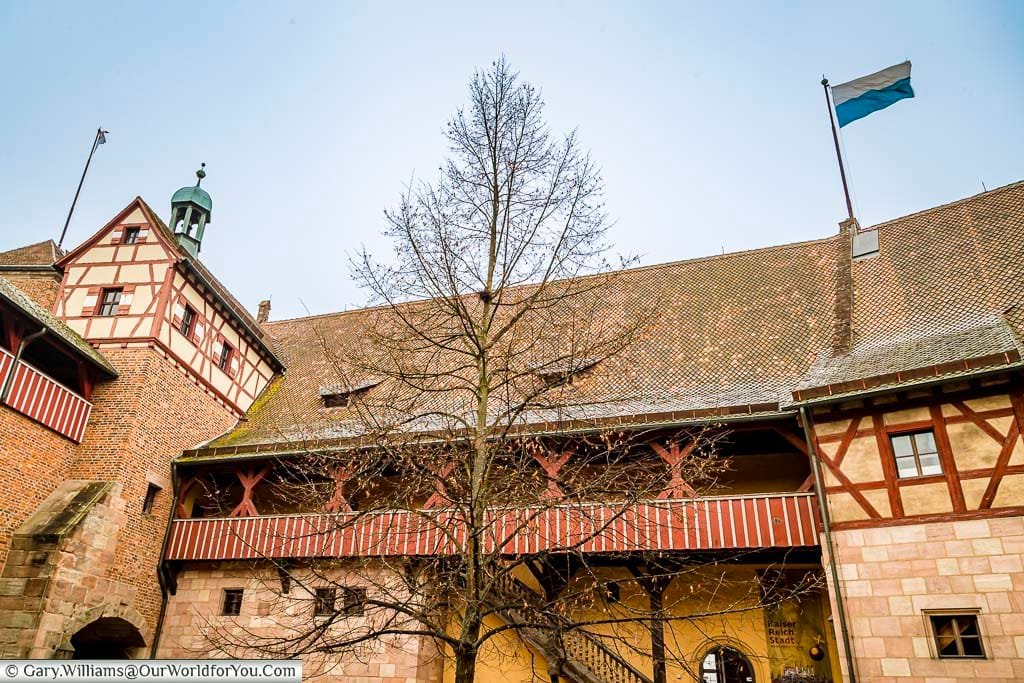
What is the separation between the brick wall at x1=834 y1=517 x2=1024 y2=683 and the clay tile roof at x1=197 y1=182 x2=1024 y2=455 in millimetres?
2065

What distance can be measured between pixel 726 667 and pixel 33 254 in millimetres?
18582

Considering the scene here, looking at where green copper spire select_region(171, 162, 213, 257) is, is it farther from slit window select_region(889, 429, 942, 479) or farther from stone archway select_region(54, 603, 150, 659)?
slit window select_region(889, 429, 942, 479)

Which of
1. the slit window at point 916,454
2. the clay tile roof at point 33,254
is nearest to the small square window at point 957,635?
the slit window at point 916,454

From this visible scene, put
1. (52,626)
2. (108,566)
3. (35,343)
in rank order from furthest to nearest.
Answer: (35,343) → (108,566) → (52,626)

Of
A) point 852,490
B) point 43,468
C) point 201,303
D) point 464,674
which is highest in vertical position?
point 201,303

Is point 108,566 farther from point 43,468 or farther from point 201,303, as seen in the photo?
point 201,303

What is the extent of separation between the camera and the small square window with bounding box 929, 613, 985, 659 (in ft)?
29.5

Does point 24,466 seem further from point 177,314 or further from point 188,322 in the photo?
point 188,322

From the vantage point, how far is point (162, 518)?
14.8 m

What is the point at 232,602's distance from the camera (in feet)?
47.6

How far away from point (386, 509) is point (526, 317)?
2811 mm

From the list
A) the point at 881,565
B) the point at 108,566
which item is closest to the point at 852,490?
the point at 881,565

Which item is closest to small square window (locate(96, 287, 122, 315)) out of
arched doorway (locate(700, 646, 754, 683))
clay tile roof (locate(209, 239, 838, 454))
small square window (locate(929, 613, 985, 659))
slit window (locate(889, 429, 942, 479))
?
clay tile roof (locate(209, 239, 838, 454))

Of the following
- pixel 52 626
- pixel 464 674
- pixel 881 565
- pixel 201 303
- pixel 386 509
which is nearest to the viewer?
pixel 464 674
